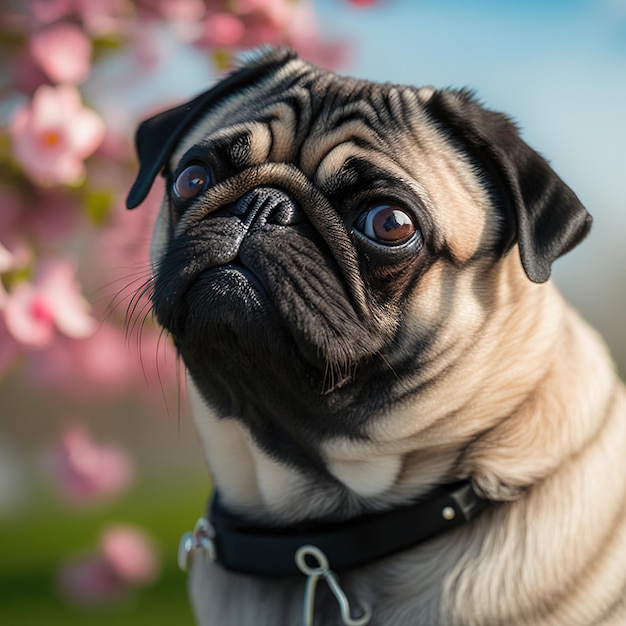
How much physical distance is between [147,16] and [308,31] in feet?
1.89

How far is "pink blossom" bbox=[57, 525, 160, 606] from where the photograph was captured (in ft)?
11.4

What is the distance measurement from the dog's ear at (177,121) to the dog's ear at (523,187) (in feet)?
1.41

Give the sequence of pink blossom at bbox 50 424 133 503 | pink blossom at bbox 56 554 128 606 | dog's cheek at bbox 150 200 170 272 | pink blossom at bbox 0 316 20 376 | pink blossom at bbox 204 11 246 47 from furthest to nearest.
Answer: pink blossom at bbox 56 554 128 606 < pink blossom at bbox 50 424 133 503 < pink blossom at bbox 204 11 246 47 < pink blossom at bbox 0 316 20 376 < dog's cheek at bbox 150 200 170 272

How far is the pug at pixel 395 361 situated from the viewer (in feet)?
5.08

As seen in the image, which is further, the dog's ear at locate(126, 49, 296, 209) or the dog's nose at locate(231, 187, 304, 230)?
the dog's ear at locate(126, 49, 296, 209)

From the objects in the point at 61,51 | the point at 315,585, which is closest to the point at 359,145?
the point at 315,585

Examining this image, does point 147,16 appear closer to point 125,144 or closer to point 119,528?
point 125,144

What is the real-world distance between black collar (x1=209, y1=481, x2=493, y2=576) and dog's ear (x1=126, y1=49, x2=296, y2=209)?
0.79 m

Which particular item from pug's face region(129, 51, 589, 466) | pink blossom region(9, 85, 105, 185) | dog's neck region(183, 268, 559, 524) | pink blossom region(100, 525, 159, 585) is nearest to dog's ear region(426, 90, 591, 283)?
pug's face region(129, 51, 589, 466)

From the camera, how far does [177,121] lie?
78.2 inches

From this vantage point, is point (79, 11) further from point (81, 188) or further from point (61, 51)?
point (81, 188)

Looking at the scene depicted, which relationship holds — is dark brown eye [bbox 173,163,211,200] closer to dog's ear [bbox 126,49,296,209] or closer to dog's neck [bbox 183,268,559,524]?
dog's ear [bbox 126,49,296,209]

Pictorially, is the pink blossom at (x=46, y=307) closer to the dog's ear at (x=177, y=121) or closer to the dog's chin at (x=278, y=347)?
the dog's ear at (x=177, y=121)

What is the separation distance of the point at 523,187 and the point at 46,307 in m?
1.42
